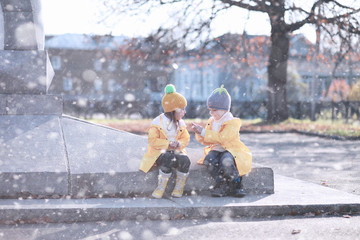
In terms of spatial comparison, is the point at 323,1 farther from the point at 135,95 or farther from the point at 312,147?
the point at 135,95

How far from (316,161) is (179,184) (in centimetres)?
573

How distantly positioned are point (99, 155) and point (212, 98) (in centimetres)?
139

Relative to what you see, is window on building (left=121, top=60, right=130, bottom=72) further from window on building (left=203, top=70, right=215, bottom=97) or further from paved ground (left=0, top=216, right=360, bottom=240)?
paved ground (left=0, top=216, right=360, bottom=240)

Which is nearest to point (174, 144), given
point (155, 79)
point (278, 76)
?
point (278, 76)

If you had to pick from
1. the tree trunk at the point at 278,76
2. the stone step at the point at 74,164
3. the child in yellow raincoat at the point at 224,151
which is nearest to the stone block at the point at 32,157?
the stone step at the point at 74,164

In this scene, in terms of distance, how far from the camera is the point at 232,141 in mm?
5340

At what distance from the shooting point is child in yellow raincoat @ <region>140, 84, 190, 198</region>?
5.09 meters

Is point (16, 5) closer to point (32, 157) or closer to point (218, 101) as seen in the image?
point (32, 157)

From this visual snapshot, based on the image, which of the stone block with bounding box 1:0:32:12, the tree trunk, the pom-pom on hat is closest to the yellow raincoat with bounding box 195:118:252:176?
the pom-pom on hat

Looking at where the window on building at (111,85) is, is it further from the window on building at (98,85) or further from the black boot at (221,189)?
the black boot at (221,189)

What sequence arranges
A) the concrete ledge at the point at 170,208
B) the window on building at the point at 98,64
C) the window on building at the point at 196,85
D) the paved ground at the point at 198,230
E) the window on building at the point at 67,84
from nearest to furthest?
the paved ground at the point at 198,230
the concrete ledge at the point at 170,208
the window on building at the point at 196,85
the window on building at the point at 67,84
the window on building at the point at 98,64

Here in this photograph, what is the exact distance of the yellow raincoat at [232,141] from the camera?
5.20 metres

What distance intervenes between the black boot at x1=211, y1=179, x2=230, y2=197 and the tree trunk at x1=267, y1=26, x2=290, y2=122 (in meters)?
17.3

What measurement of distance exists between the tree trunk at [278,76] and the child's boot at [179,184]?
57.9 ft
